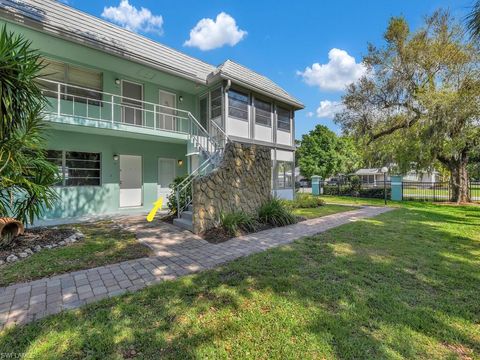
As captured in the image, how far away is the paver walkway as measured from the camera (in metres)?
3.01

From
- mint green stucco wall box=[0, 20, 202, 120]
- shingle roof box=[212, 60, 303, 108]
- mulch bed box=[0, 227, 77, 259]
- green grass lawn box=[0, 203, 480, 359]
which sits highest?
shingle roof box=[212, 60, 303, 108]

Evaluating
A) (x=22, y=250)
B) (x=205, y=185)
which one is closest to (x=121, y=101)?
(x=205, y=185)

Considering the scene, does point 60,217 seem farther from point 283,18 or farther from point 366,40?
point 366,40

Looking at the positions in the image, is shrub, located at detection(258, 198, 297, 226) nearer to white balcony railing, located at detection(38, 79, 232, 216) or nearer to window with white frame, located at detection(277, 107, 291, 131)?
white balcony railing, located at detection(38, 79, 232, 216)

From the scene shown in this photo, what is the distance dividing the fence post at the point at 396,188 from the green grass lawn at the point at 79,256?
1682 cm

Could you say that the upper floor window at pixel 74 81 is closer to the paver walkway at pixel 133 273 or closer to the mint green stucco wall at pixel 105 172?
the mint green stucco wall at pixel 105 172

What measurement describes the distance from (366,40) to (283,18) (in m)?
7.64

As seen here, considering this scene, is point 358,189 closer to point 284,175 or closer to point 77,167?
point 284,175

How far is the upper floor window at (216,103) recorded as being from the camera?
38.4 feet

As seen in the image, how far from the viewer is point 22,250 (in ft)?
16.0

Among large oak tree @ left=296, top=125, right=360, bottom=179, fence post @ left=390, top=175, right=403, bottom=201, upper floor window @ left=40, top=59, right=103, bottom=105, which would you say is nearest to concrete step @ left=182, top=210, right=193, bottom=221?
upper floor window @ left=40, top=59, right=103, bottom=105

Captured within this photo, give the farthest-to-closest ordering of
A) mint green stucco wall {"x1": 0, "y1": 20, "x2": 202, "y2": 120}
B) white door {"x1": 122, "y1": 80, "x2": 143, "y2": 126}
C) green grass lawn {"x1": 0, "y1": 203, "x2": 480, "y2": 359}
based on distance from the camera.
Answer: white door {"x1": 122, "y1": 80, "x2": 143, "y2": 126}
mint green stucco wall {"x1": 0, "y1": 20, "x2": 202, "y2": 120}
green grass lawn {"x1": 0, "y1": 203, "x2": 480, "y2": 359}

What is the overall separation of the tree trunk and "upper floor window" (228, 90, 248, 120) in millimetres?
13508

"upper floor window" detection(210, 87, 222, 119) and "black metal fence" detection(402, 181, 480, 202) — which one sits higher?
"upper floor window" detection(210, 87, 222, 119)
